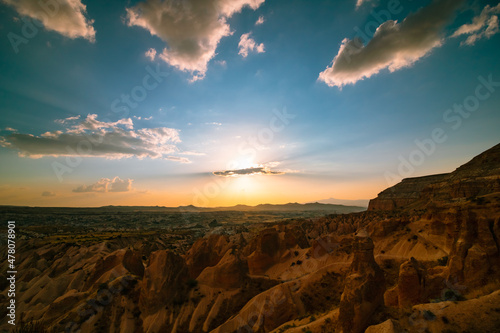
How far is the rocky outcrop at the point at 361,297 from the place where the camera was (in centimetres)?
1680

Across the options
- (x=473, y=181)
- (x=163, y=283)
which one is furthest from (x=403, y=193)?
(x=163, y=283)

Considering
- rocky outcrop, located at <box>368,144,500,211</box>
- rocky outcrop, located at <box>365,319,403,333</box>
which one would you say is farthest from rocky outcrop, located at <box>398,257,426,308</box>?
rocky outcrop, located at <box>368,144,500,211</box>

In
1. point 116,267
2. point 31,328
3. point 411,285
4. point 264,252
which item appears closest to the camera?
point 31,328

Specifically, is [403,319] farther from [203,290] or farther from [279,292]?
[203,290]

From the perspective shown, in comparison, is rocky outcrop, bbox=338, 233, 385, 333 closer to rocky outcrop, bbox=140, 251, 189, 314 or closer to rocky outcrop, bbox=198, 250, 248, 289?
rocky outcrop, bbox=198, 250, 248, 289

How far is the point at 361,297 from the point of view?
17219 millimetres

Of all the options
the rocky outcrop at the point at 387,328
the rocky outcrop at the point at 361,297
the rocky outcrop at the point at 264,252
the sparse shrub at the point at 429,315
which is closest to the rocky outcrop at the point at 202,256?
the rocky outcrop at the point at 264,252

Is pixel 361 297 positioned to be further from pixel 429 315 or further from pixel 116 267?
pixel 116 267

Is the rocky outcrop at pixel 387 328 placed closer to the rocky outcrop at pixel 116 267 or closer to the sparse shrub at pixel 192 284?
the sparse shrub at pixel 192 284

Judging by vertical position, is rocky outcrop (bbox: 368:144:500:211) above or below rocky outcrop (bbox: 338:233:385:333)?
above

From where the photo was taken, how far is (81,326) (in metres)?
26.7

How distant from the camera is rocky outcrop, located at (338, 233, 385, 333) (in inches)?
661

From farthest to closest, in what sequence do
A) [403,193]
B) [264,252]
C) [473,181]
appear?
1. [403,193]
2. [473,181]
3. [264,252]

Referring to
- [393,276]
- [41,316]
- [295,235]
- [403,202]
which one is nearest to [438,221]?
[393,276]
